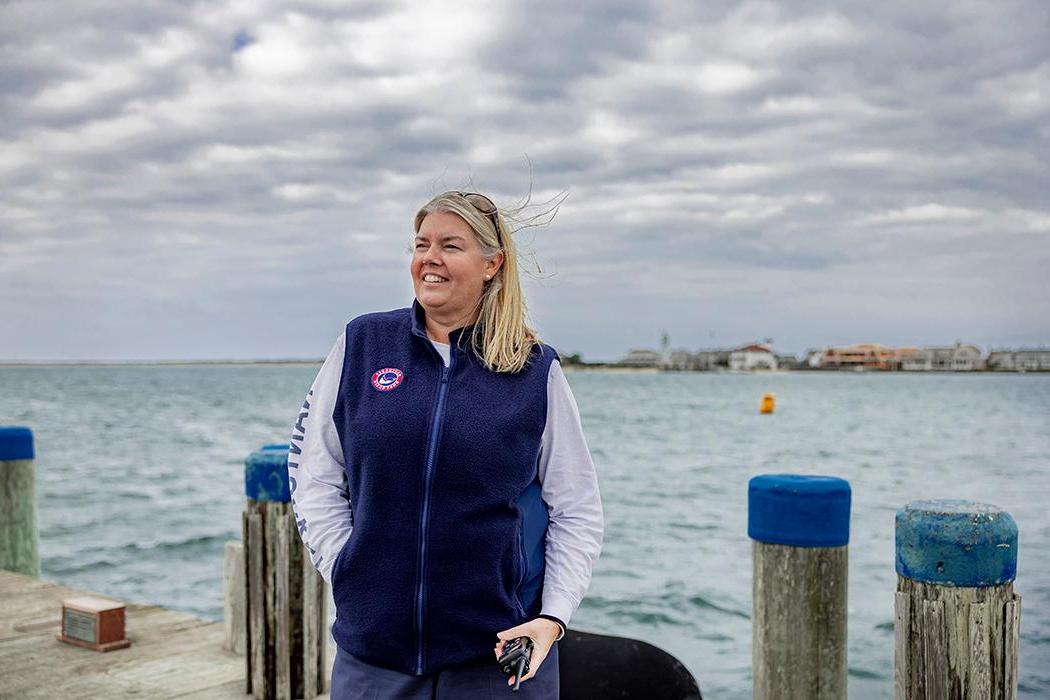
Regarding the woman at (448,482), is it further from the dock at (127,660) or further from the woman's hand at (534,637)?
the dock at (127,660)

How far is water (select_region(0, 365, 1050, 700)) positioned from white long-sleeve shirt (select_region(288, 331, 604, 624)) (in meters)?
6.80

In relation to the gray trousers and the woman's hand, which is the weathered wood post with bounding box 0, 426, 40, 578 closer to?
the gray trousers

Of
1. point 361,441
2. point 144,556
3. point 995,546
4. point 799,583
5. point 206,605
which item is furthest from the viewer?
point 144,556

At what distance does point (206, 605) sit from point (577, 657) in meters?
9.20

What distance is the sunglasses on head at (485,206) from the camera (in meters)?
2.34

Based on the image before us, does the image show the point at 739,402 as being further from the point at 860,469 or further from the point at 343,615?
the point at 343,615

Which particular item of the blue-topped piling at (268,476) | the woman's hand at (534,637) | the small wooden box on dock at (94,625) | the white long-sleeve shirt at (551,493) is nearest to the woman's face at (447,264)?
the white long-sleeve shirt at (551,493)

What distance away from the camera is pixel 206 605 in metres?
11.2

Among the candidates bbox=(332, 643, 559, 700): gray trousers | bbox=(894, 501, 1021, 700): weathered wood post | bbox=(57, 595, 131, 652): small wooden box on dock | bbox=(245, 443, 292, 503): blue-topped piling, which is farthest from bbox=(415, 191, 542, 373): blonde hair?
bbox=(57, 595, 131, 652): small wooden box on dock

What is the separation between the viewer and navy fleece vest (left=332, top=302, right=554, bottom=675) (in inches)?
85.7

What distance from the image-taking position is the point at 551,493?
2.34m

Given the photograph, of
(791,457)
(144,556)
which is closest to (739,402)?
(791,457)

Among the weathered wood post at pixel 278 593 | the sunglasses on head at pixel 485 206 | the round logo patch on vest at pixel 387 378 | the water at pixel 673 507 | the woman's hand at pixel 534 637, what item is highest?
the sunglasses on head at pixel 485 206

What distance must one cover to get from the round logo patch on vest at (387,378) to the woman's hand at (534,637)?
602 millimetres
